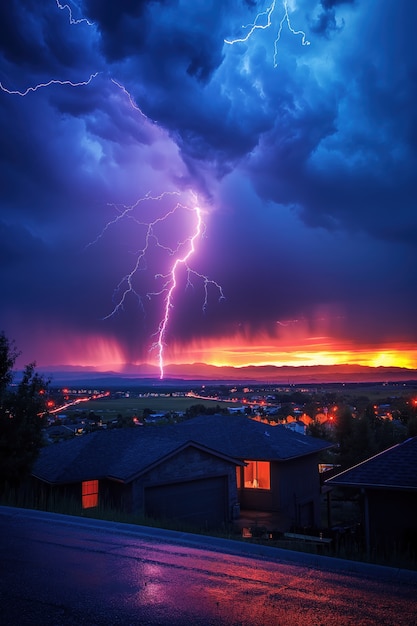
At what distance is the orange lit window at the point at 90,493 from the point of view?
815 inches

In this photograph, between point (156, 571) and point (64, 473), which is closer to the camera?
point (156, 571)

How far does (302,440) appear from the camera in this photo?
90.2ft

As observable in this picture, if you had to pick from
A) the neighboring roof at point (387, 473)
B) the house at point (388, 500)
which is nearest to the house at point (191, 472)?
the neighboring roof at point (387, 473)

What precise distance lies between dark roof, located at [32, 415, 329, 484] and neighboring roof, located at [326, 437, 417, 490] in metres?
7.15

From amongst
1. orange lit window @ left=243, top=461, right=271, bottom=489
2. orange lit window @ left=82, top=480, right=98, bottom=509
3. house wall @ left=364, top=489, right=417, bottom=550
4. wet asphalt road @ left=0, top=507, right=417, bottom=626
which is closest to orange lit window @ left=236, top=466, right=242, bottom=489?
orange lit window @ left=243, top=461, right=271, bottom=489

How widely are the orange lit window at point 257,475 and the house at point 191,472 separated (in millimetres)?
44

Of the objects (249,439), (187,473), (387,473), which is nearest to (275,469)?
(249,439)

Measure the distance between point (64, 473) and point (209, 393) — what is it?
164824 millimetres

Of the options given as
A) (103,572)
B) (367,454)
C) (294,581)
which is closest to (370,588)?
(294,581)

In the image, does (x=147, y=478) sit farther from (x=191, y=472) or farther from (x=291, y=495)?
(x=291, y=495)

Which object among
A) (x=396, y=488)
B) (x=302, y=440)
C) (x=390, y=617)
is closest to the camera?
(x=390, y=617)

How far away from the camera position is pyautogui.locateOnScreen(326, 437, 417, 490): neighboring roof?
49.3 ft

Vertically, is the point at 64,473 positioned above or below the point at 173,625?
below

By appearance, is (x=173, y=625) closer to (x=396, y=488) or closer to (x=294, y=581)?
(x=294, y=581)
